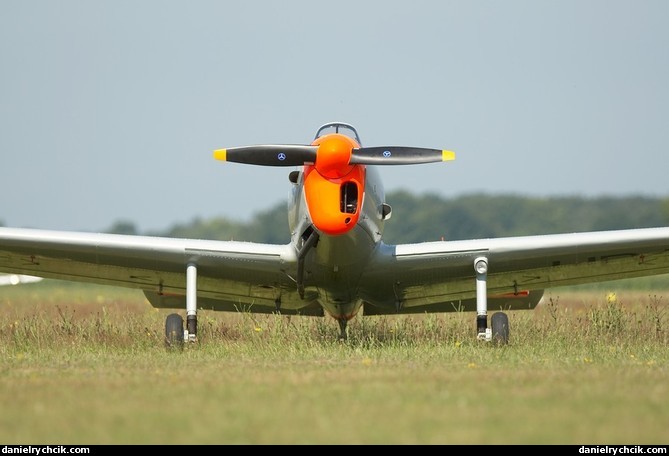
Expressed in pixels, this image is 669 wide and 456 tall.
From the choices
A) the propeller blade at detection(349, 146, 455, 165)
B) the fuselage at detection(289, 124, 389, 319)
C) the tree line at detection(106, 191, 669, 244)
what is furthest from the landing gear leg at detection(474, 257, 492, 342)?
the tree line at detection(106, 191, 669, 244)

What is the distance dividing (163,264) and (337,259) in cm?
259

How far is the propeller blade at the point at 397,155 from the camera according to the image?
11469 mm

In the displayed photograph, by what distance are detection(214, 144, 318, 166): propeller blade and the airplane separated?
1cm

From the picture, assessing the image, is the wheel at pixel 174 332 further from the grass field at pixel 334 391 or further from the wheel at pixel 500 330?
the wheel at pixel 500 330

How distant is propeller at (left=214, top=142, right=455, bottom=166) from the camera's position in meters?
11.4

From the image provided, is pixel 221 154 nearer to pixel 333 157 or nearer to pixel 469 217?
pixel 333 157

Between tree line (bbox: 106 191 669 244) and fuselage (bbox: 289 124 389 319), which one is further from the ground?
tree line (bbox: 106 191 669 244)

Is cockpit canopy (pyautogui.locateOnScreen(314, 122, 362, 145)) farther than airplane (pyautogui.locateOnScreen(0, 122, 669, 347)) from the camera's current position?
Yes

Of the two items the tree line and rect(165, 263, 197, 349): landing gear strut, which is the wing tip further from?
the tree line

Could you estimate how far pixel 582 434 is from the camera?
5531 millimetres

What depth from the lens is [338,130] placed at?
39.9 ft

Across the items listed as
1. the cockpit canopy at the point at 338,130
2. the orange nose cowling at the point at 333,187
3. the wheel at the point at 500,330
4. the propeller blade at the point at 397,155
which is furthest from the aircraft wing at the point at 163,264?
the wheel at the point at 500,330

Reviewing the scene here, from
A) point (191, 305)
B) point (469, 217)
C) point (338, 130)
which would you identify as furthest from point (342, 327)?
A: point (469, 217)
